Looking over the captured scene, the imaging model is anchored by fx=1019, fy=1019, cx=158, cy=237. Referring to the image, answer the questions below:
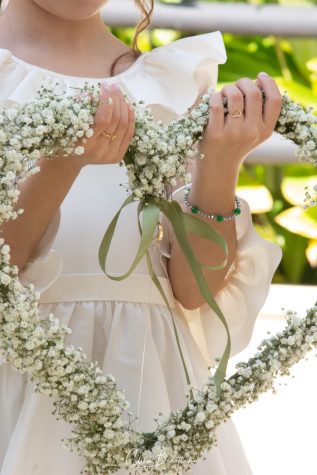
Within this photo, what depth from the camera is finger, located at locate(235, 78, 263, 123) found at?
49.7 inches

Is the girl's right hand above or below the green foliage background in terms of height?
below

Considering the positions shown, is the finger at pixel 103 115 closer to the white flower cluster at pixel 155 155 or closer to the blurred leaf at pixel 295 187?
the white flower cluster at pixel 155 155

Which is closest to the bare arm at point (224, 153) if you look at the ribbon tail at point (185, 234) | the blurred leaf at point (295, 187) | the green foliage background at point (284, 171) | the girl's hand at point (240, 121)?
the girl's hand at point (240, 121)

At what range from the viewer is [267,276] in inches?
58.0

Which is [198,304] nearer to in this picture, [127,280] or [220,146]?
[127,280]

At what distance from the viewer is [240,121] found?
4.13 feet

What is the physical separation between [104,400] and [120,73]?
0.55 m

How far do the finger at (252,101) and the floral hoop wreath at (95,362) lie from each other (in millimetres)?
50

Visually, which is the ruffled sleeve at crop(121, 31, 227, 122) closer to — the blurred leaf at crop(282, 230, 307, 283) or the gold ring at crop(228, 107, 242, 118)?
the gold ring at crop(228, 107, 242, 118)

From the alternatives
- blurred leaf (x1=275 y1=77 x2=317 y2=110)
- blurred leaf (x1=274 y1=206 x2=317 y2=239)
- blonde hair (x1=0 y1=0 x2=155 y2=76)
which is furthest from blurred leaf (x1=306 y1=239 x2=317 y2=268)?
blonde hair (x1=0 y1=0 x2=155 y2=76)

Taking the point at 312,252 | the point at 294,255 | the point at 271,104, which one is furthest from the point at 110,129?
the point at 294,255

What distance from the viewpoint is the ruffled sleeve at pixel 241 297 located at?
1466 millimetres

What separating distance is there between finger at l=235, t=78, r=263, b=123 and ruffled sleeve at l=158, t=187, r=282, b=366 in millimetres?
225

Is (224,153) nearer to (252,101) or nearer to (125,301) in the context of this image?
(252,101)
